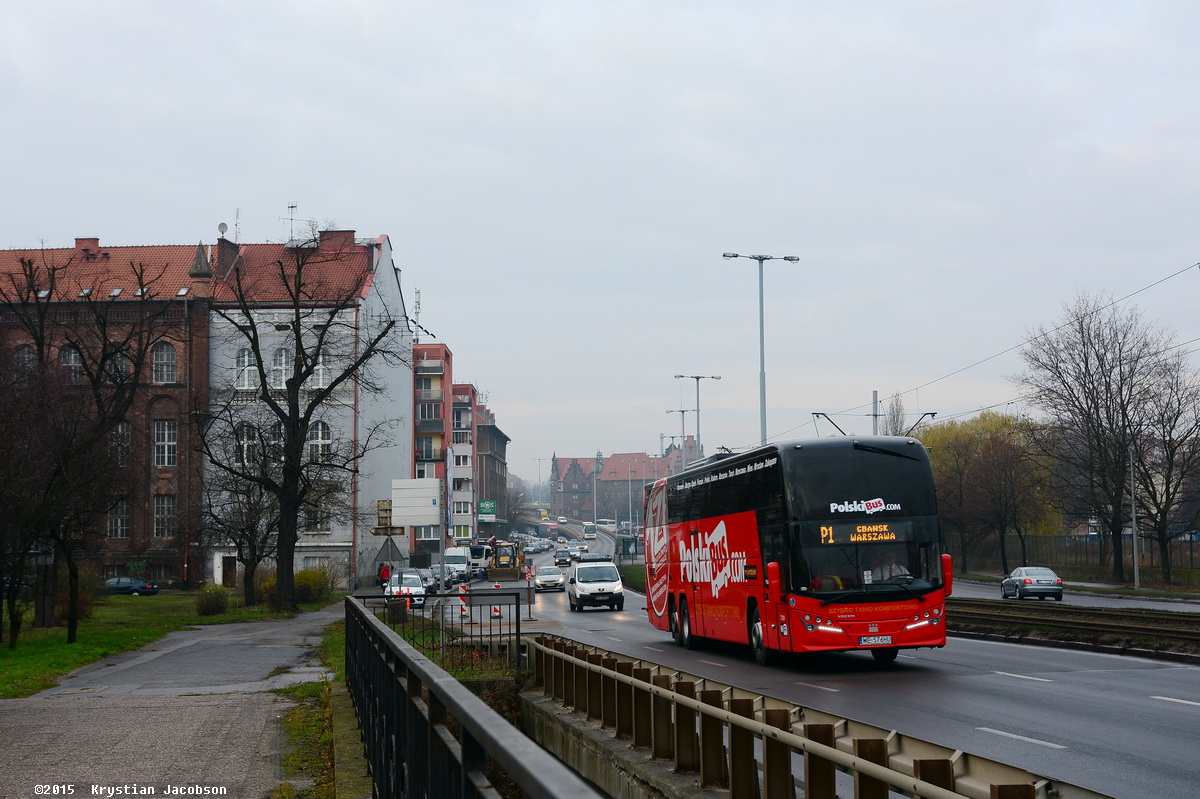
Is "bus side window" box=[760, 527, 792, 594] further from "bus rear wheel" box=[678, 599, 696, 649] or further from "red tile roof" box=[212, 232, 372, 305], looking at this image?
"red tile roof" box=[212, 232, 372, 305]

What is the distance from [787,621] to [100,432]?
20.6 m

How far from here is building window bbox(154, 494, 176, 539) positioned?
72.2 meters

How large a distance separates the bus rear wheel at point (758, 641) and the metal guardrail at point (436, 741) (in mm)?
12431

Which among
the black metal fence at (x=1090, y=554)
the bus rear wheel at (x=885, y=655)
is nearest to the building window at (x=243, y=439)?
the bus rear wheel at (x=885, y=655)

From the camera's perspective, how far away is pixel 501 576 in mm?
85125

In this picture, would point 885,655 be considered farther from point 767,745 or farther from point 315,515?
point 315,515

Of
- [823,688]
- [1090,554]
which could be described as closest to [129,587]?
[1090,554]

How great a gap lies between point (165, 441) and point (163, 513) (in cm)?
442

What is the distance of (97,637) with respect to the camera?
31391mm

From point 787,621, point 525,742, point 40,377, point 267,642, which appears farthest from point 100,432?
point 525,742

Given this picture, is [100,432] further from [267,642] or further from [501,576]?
[501,576]

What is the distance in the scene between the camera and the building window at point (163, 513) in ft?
237

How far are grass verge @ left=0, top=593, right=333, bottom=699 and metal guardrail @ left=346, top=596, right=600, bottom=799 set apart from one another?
12990 millimetres

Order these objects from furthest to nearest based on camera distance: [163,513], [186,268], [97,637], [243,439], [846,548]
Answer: [186,268] → [163,513] → [243,439] → [97,637] → [846,548]
